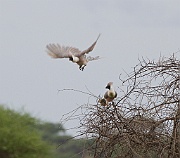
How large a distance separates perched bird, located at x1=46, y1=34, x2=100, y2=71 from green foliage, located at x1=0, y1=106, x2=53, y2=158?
305 cm

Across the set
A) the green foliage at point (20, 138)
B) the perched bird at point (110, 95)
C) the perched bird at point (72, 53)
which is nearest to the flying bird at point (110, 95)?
the perched bird at point (110, 95)

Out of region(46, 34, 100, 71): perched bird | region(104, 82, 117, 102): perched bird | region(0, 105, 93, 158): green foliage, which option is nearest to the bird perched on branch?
region(104, 82, 117, 102): perched bird

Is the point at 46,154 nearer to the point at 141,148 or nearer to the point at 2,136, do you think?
the point at 2,136

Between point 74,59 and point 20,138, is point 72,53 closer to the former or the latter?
point 74,59

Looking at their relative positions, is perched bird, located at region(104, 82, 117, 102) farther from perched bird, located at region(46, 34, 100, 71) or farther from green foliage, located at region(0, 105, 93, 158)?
green foliage, located at region(0, 105, 93, 158)

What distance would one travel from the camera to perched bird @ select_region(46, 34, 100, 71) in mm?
2055

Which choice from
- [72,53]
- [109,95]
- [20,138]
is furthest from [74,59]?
[20,138]

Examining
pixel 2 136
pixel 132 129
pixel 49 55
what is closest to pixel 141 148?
pixel 132 129

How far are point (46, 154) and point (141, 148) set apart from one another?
3.31m

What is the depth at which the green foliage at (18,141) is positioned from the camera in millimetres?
5086

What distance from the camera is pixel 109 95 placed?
192 centimetres

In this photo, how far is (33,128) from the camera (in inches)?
209

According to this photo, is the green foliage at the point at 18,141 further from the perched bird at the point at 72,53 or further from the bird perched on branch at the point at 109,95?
the bird perched on branch at the point at 109,95

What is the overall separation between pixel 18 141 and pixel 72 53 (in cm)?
311
